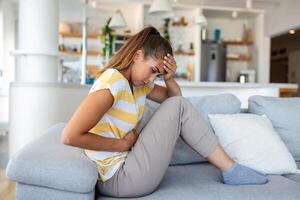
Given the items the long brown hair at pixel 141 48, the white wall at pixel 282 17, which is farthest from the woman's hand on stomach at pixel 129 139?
the white wall at pixel 282 17

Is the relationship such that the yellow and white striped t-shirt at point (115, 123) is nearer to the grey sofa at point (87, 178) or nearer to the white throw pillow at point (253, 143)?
the grey sofa at point (87, 178)

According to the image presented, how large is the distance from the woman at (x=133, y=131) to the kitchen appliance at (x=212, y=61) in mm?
5549

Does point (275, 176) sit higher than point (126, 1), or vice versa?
point (126, 1)

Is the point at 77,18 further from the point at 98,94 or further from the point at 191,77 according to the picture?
the point at 98,94

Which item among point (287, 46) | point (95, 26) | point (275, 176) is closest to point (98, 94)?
point (275, 176)

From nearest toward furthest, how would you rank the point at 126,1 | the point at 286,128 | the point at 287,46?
the point at 286,128, the point at 126,1, the point at 287,46

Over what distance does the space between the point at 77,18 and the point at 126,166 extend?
20.1 ft

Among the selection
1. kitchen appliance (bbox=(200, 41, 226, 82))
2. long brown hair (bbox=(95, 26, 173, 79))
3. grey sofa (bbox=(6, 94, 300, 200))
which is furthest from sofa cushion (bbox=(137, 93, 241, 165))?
kitchen appliance (bbox=(200, 41, 226, 82))

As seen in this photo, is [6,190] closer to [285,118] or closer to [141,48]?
[141,48]

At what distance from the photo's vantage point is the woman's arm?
46.6 inches

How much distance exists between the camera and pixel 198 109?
1.96 meters

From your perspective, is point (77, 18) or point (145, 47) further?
point (77, 18)

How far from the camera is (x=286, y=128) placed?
205 cm

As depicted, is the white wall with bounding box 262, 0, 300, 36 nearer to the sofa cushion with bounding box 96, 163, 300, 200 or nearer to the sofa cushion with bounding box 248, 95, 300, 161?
the sofa cushion with bounding box 248, 95, 300, 161
